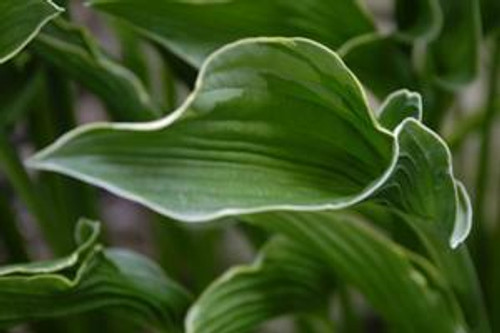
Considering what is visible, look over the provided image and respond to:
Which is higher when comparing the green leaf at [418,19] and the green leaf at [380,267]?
the green leaf at [418,19]

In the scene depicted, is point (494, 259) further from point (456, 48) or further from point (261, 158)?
point (261, 158)

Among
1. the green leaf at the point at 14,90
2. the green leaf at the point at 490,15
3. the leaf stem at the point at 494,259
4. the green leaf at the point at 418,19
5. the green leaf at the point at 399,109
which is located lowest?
the leaf stem at the point at 494,259

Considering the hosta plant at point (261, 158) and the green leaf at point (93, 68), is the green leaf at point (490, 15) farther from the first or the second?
the green leaf at point (93, 68)

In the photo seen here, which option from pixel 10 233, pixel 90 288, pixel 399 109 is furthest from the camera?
pixel 10 233

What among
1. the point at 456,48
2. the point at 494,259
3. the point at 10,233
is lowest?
the point at 494,259

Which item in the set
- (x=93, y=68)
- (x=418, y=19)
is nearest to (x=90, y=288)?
(x=93, y=68)

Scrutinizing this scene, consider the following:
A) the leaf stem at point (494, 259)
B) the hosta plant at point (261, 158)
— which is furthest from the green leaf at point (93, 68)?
the leaf stem at point (494, 259)

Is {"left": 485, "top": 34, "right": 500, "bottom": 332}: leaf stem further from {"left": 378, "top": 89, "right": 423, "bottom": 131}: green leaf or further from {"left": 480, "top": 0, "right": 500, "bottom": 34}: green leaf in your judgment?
{"left": 378, "top": 89, "right": 423, "bottom": 131}: green leaf

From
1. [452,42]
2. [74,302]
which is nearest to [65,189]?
[74,302]
